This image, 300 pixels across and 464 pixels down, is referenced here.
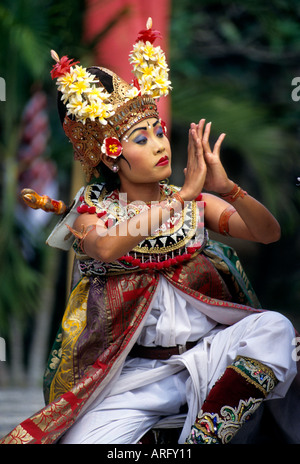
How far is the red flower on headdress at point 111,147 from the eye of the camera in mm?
2814

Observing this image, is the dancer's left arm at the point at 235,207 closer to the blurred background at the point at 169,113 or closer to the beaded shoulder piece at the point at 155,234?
the beaded shoulder piece at the point at 155,234

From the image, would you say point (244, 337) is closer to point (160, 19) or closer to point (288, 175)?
point (160, 19)

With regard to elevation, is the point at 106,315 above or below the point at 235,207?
below

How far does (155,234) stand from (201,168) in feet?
1.06

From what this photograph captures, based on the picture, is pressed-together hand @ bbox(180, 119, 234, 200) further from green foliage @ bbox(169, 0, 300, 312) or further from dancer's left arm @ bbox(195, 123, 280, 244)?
green foliage @ bbox(169, 0, 300, 312)

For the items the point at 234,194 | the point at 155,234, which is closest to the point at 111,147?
the point at 155,234

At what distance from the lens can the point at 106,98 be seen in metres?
2.80

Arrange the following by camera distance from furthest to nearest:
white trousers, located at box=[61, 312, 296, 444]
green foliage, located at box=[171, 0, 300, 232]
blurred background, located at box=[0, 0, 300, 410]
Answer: green foliage, located at box=[171, 0, 300, 232], blurred background, located at box=[0, 0, 300, 410], white trousers, located at box=[61, 312, 296, 444]

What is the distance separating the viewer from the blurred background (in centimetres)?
515

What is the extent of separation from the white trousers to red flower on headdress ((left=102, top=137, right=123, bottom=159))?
0.77 m

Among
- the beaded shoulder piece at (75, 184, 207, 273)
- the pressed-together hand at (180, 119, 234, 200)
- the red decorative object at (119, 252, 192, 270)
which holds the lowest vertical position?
the red decorative object at (119, 252, 192, 270)

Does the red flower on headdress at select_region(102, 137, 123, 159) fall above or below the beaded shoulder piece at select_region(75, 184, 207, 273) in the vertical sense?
above

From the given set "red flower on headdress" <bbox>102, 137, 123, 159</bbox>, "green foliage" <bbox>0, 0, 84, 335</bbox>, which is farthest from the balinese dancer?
"green foliage" <bbox>0, 0, 84, 335</bbox>

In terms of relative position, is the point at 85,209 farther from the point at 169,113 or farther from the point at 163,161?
the point at 169,113
